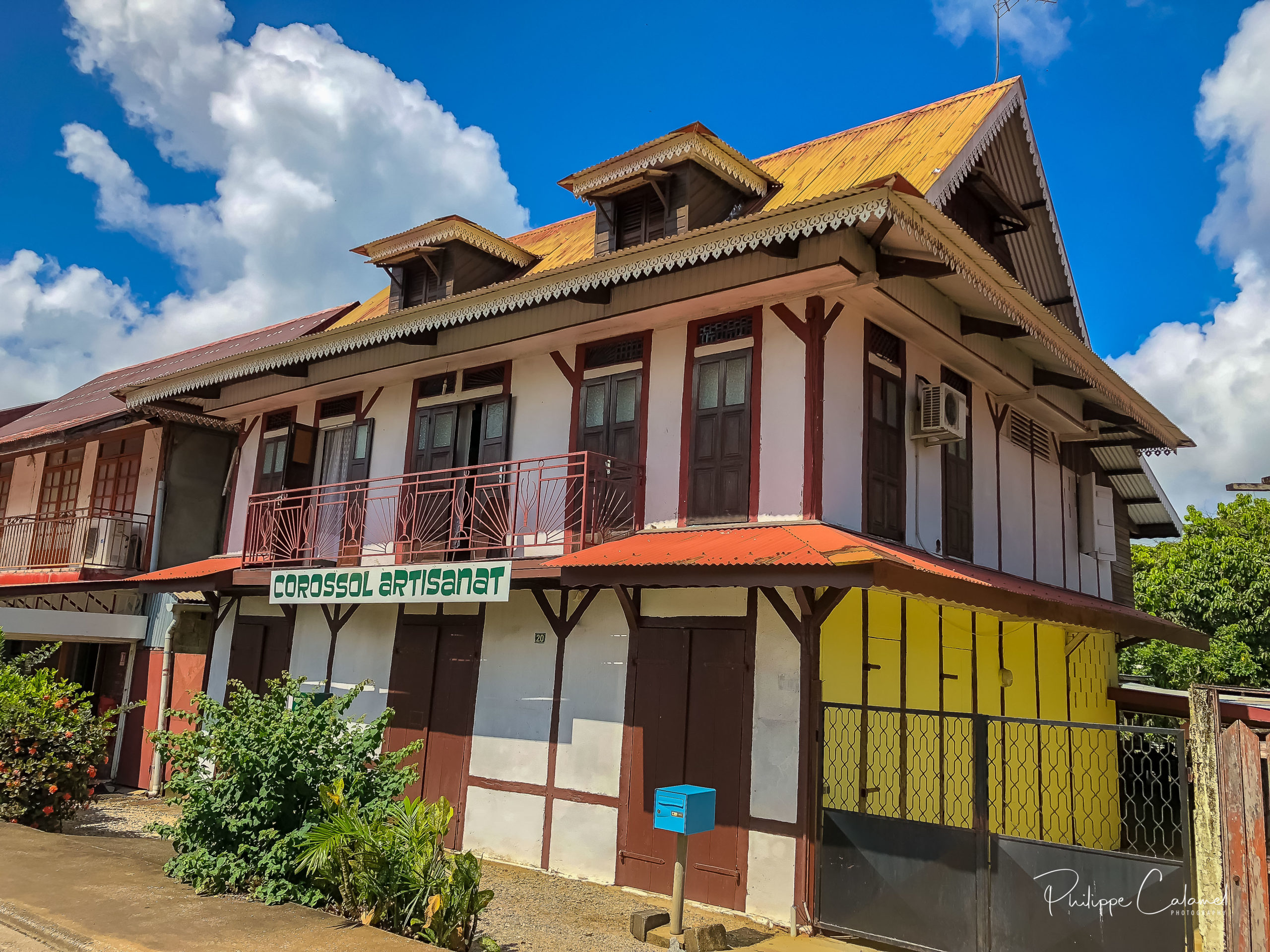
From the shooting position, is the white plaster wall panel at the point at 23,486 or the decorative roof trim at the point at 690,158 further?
the white plaster wall panel at the point at 23,486

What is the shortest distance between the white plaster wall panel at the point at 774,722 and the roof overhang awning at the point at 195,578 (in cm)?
756

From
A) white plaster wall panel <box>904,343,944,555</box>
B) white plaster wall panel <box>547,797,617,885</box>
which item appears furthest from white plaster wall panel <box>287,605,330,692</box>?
white plaster wall panel <box>904,343,944,555</box>

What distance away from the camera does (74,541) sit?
16578mm

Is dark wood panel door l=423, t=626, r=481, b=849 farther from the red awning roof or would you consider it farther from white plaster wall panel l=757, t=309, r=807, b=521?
white plaster wall panel l=757, t=309, r=807, b=521

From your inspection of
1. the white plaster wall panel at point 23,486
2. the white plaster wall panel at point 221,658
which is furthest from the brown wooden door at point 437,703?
the white plaster wall panel at point 23,486

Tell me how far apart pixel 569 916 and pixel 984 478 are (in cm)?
730

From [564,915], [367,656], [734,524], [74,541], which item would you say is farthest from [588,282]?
[74,541]

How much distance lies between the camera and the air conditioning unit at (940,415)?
33.7 feet

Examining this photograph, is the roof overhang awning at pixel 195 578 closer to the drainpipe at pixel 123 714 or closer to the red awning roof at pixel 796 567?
the drainpipe at pixel 123 714

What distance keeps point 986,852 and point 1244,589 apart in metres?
20.0

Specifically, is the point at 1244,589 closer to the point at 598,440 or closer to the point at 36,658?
the point at 598,440

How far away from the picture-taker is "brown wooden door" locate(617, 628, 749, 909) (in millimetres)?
8562

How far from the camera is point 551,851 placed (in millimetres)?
9781

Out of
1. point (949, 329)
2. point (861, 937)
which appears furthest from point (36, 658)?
point (949, 329)
